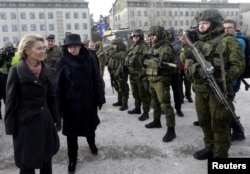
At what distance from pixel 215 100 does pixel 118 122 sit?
8.88ft

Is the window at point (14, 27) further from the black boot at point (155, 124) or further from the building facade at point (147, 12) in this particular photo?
the black boot at point (155, 124)

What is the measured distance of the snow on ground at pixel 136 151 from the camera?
136 inches

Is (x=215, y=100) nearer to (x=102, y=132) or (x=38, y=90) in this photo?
(x=38, y=90)

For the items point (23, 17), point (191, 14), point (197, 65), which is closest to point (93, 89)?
point (197, 65)

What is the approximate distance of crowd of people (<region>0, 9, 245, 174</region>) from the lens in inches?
94.3

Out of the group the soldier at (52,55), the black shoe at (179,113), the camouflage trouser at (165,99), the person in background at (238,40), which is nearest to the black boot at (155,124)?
the camouflage trouser at (165,99)

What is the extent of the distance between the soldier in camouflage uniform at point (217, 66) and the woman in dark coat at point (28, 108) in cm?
185

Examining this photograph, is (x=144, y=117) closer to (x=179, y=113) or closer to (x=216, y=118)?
(x=179, y=113)

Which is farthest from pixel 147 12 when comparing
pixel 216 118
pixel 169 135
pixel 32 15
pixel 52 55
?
pixel 216 118

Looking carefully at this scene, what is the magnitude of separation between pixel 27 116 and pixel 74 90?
1.00 m

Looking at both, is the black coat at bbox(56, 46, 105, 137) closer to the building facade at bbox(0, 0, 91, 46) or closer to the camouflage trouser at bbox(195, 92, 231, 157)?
the camouflage trouser at bbox(195, 92, 231, 157)

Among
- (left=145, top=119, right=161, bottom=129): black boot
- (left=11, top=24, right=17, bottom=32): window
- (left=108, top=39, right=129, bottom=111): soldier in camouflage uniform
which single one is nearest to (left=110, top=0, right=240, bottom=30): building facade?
(left=11, top=24, right=17, bottom=32): window

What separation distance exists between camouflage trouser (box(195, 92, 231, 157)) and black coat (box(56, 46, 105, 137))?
148 cm

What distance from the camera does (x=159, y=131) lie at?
477cm
